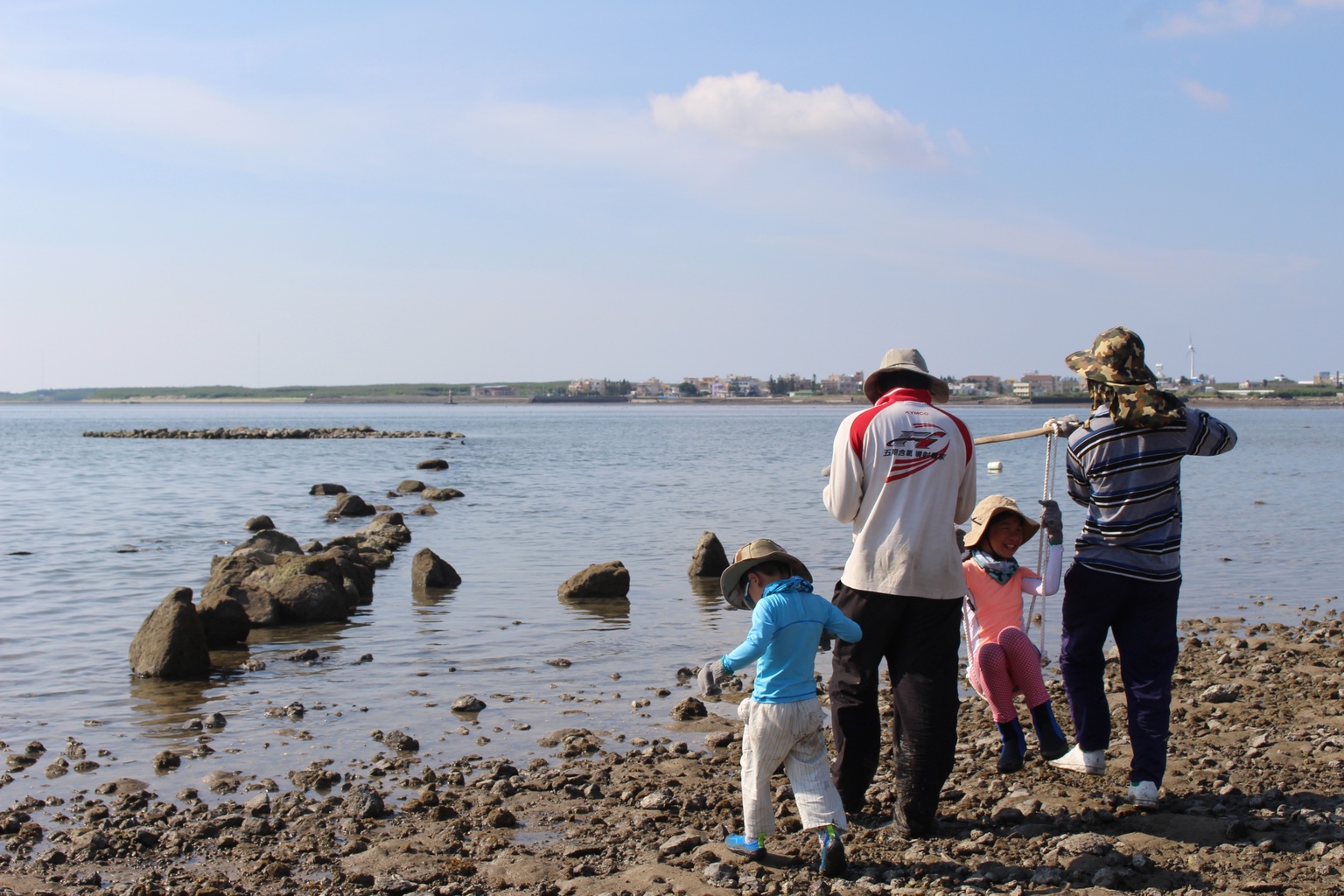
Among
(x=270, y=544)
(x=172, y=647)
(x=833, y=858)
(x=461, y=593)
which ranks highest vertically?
(x=833, y=858)

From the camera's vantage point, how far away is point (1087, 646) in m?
6.11

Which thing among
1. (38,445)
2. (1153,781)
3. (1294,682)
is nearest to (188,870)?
(1153,781)

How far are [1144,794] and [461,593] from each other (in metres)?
12.8

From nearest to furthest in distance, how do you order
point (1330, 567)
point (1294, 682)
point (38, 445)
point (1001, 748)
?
point (1001, 748) → point (1294, 682) → point (1330, 567) → point (38, 445)

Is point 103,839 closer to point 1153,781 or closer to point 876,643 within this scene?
point 876,643

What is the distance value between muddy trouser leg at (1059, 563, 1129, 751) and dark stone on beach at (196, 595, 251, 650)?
33.2 ft

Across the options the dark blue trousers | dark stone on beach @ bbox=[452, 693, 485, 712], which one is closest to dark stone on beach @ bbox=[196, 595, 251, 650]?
dark stone on beach @ bbox=[452, 693, 485, 712]

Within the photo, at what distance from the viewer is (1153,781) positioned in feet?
19.4

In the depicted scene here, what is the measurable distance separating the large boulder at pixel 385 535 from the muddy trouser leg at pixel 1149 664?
18322 mm

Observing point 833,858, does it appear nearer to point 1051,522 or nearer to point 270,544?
point 1051,522

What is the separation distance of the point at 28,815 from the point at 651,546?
16.8 metres

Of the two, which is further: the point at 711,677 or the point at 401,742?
the point at 401,742

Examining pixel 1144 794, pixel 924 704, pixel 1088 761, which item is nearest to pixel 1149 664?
pixel 1144 794

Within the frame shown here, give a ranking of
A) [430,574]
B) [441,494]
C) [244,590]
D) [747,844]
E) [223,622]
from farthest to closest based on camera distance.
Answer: [441,494]
[430,574]
[244,590]
[223,622]
[747,844]
